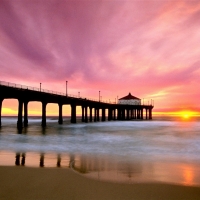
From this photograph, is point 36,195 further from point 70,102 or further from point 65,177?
point 70,102

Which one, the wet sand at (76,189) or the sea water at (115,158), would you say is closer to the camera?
the wet sand at (76,189)

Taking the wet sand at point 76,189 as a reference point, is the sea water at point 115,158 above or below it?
below

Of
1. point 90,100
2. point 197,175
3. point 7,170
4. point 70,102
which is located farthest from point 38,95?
point 197,175

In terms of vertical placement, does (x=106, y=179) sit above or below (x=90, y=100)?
below

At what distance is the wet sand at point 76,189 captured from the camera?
516cm

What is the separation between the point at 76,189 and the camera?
571 cm

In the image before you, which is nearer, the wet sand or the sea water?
the wet sand

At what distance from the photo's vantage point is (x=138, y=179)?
6.81 metres

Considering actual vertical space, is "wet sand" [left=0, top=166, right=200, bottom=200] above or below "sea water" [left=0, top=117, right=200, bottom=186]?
above

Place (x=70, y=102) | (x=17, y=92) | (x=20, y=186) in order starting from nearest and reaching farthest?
(x=20, y=186)
(x=17, y=92)
(x=70, y=102)

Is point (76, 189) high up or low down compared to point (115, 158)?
up

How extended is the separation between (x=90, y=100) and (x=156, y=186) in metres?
57.7

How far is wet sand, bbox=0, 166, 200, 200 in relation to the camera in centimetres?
516

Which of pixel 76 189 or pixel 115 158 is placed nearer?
pixel 76 189
